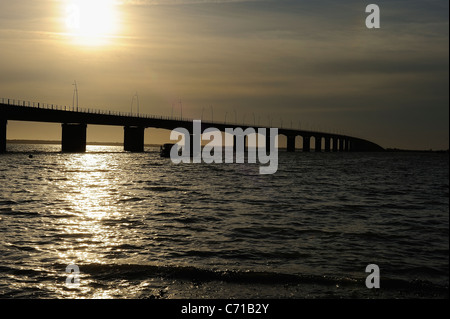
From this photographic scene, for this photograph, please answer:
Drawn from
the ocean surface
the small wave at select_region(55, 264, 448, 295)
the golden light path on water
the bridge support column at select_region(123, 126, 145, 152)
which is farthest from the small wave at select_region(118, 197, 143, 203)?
the bridge support column at select_region(123, 126, 145, 152)

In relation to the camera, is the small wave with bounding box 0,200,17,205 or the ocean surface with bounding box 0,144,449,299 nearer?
the ocean surface with bounding box 0,144,449,299

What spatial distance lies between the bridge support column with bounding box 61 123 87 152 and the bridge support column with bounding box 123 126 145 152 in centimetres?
1985

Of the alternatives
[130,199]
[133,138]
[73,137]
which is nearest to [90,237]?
[130,199]

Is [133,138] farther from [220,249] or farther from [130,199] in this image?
[220,249]

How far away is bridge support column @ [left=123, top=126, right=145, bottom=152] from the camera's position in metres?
169

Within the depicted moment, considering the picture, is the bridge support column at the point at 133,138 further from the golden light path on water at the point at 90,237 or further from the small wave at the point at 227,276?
the small wave at the point at 227,276

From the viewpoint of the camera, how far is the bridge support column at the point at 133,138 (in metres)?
169

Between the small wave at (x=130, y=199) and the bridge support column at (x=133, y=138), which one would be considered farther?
the bridge support column at (x=133, y=138)

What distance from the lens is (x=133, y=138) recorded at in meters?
173

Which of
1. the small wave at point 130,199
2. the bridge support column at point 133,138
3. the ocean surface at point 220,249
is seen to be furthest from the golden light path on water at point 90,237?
the bridge support column at point 133,138

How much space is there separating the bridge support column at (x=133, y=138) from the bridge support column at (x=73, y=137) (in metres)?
19.9

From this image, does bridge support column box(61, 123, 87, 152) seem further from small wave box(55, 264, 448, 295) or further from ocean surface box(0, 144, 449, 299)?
small wave box(55, 264, 448, 295)
